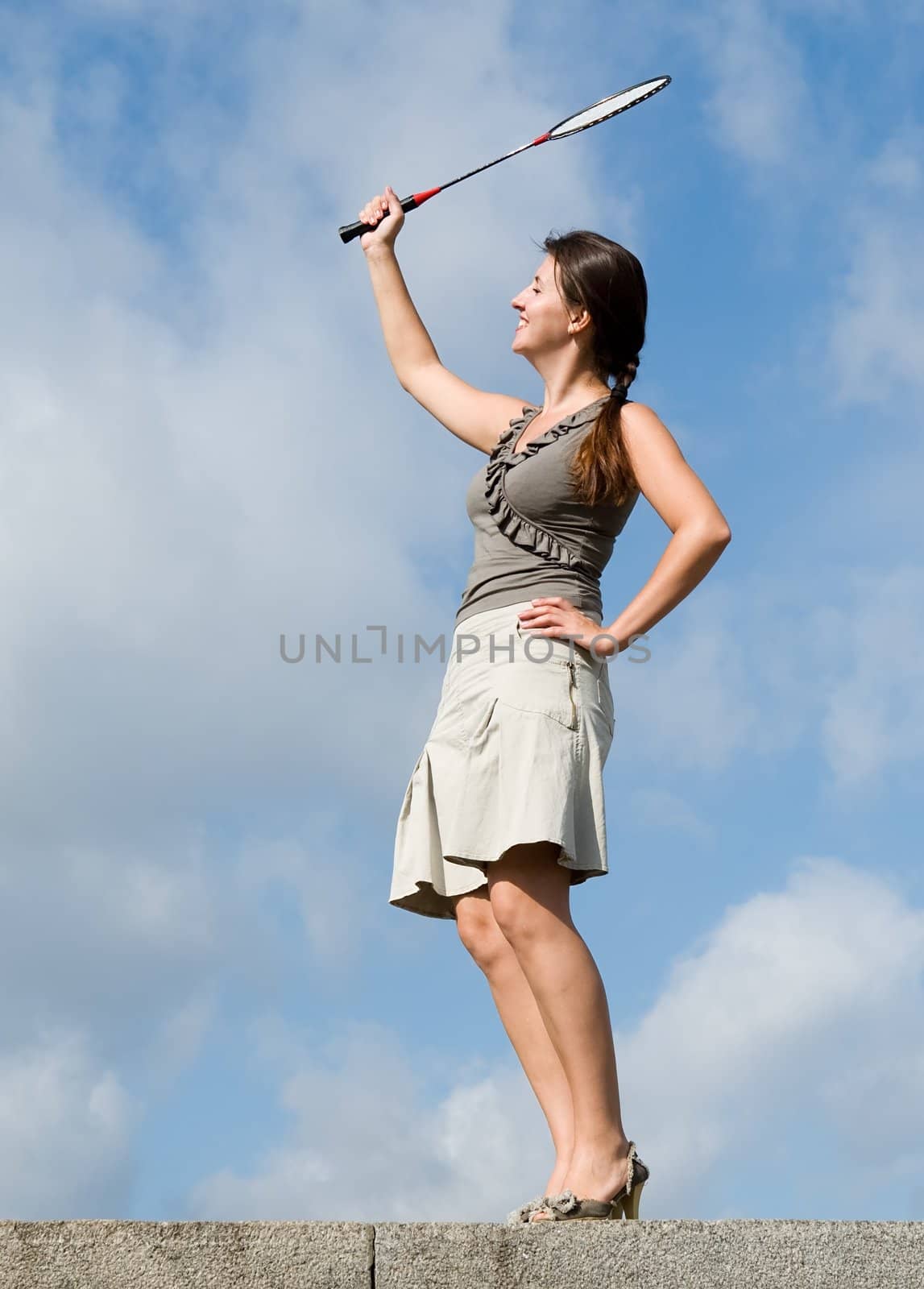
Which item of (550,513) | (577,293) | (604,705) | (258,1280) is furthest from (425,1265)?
(577,293)

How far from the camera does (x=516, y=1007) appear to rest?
4.04 meters

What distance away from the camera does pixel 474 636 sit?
13.7ft

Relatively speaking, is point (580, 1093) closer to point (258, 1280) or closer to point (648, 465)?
point (258, 1280)

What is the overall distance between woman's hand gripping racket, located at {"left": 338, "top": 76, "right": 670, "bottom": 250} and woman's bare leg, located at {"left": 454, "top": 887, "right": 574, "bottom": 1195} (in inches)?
91.7

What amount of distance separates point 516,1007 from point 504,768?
0.67 m

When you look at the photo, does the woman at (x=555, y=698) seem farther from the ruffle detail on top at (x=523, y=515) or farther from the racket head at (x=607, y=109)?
the racket head at (x=607, y=109)

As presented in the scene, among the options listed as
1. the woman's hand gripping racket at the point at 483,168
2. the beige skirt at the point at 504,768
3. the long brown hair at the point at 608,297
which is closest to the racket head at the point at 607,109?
the woman's hand gripping racket at the point at 483,168

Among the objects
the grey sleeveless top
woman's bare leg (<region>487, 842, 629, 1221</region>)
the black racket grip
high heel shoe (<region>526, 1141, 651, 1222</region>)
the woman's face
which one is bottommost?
high heel shoe (<region>526, 1141, 651, 1222</region>)

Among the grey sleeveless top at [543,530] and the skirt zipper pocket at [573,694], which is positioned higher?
the grey sleeveless top at [543,530]

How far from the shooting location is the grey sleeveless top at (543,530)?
13.5 ft

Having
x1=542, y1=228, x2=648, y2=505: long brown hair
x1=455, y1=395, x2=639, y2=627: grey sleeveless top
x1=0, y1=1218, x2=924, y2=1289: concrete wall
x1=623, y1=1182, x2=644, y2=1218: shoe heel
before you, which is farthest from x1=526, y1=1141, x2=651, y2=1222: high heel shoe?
x1=542, y1=228, x2=648, y2=505: long brown hair

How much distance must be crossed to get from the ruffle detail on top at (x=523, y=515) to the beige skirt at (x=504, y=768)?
7.0 inches

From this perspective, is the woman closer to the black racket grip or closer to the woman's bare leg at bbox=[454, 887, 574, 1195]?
the woman's bare leg at bbox=[454, 887, 574, 1195]

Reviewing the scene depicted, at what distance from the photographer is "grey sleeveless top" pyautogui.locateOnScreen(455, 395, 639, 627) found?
4.12 m
